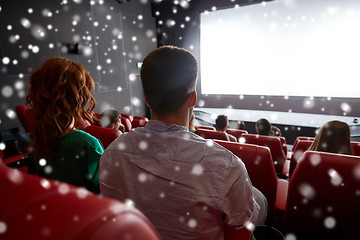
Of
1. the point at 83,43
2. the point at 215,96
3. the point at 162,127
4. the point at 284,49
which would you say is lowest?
Result: the point at 215,96

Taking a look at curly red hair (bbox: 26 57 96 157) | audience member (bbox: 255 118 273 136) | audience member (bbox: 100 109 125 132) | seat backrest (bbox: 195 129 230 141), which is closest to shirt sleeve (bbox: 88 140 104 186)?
curly red hair (bbox: 26 57 96 157)

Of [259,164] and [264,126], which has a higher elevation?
[259,164]

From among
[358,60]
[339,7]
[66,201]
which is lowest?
[66,201]

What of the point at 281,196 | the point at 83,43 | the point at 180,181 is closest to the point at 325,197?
the point at 281,196

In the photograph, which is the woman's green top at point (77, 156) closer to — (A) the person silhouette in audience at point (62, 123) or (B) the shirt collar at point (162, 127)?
(A) the person silhouette in audience at point (62, 123)

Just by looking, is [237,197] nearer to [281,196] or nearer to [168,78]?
[168,78]

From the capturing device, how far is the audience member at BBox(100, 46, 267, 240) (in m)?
0.74

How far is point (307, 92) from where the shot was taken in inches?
257

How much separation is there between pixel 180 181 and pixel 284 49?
23.0 feet

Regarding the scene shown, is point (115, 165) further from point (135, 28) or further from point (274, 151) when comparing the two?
point (135, 28)

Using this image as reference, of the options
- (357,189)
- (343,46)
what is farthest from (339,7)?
(357,189)

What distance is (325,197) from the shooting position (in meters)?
1.35

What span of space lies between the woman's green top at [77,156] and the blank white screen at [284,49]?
685 cm

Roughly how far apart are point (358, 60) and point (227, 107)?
3837 millimetres
